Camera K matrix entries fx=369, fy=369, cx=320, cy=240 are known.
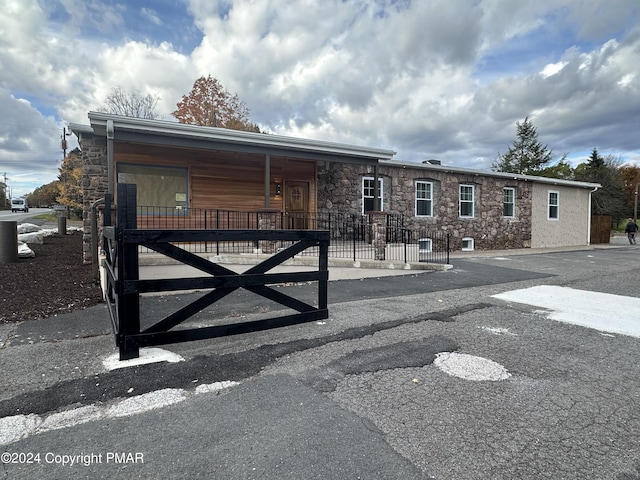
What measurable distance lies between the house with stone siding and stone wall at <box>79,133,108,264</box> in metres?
Result: 0.02

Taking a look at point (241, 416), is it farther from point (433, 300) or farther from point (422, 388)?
point (433, 300)

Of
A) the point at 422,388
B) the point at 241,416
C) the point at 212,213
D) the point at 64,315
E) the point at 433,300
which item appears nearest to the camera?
the point at 241,416

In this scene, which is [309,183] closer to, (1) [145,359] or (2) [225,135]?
(2) [225,135]

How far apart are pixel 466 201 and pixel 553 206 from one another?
6537 mm

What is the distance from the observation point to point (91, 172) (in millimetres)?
9469

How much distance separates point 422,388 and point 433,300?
356cm

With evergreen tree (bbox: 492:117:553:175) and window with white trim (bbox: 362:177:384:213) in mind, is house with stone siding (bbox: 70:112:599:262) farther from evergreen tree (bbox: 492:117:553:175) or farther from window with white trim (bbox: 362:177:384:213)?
evergreen tree (bbox: 492:117:553:175)

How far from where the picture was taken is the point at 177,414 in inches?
100

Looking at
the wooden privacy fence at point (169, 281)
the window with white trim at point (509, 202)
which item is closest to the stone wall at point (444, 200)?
the window with white trim at point (509, 202)

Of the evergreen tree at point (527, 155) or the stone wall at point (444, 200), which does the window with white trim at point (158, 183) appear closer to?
the stone wall at point (444, 200)

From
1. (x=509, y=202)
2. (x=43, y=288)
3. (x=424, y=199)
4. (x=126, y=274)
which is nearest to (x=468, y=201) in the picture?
(x=424, y=199)

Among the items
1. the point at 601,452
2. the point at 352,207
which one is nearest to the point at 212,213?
the point at 352,207

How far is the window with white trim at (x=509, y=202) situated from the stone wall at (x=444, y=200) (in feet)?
0.54

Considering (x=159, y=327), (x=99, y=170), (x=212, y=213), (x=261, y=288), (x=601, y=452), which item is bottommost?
(x=601, y=452)
